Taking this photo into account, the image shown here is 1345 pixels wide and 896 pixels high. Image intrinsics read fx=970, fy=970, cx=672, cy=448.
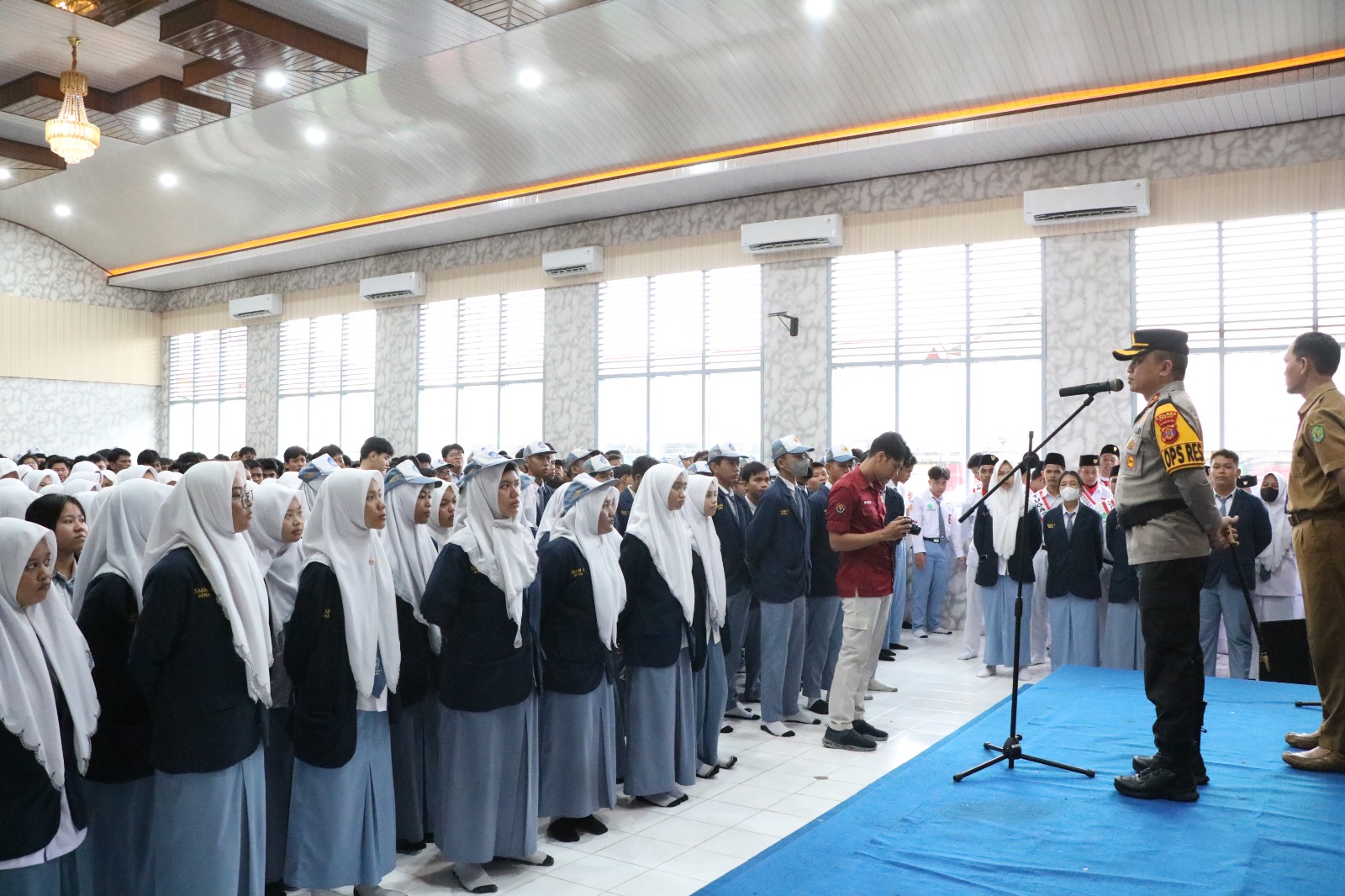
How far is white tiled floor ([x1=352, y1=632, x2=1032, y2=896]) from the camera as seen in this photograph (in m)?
3.58

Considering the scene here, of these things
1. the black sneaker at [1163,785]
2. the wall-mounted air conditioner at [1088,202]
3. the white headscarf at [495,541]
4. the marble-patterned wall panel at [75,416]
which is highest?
the wall-mounted air conditioner at [1088,202]

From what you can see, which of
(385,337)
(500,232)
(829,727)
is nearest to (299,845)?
(829,727)

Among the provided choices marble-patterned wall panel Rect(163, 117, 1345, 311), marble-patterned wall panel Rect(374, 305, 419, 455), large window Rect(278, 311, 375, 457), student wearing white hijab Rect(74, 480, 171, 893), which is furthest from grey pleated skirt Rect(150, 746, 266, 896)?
large window Rect(278, 311, 375, 457)

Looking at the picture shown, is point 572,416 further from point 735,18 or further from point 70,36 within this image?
point 70,36

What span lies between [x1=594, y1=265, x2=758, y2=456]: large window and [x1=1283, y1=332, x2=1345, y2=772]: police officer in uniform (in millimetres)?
7082

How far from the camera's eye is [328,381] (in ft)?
47.8

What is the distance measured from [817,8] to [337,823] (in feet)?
22.5

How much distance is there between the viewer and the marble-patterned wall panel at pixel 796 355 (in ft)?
33.8

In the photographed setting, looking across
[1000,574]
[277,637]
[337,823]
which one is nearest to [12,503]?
[277,637]

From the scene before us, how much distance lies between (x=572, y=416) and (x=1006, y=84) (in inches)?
243

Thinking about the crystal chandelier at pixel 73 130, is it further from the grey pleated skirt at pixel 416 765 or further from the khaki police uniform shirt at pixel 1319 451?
the khaki police uniform shirt at pixel 1319 451

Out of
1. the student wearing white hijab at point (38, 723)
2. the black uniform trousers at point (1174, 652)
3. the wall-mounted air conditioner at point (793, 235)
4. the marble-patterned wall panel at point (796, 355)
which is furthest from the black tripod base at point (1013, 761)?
the wall-mounted air conditioner at point (793, 235)

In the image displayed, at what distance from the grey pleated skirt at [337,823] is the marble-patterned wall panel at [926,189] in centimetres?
813

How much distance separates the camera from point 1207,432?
8.52m
